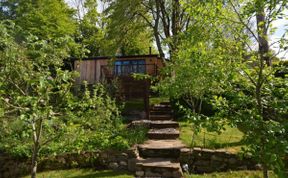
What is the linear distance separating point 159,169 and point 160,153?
3.20 feet

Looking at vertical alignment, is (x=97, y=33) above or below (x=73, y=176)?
above

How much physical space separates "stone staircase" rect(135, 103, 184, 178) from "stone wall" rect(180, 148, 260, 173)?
308 mm

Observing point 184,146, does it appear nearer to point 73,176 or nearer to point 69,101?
point 73,176

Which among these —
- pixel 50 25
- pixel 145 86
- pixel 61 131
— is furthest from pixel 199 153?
pixel 50 25

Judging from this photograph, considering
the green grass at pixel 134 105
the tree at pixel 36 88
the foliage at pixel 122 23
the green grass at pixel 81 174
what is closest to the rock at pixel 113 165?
the green grass at pixel 81 174

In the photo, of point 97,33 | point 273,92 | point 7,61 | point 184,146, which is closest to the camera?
point 273,92

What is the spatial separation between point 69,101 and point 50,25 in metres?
16.0

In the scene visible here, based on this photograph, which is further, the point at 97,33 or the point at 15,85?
the point at 97,33

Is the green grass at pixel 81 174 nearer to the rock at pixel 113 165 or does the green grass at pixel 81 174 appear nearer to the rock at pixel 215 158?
the rock at pixel 113 165

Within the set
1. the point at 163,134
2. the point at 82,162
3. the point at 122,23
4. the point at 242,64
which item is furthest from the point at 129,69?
the point at 242,64

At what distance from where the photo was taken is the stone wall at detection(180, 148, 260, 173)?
597 cm

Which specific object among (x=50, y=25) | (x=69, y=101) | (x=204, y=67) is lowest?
(x=69, y=101)

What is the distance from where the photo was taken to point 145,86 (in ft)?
37.3

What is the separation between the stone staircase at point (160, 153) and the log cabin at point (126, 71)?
221 centimetres
